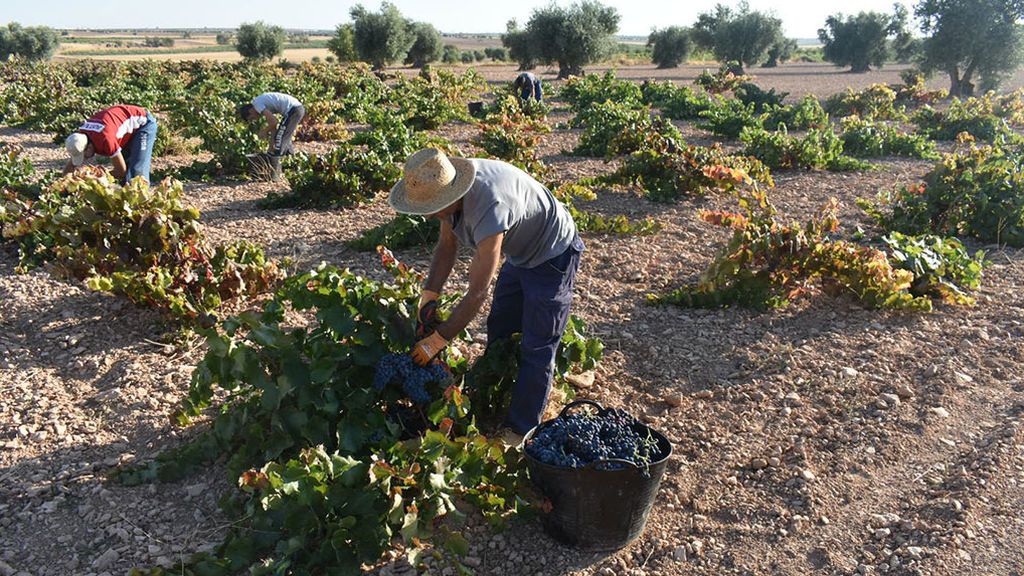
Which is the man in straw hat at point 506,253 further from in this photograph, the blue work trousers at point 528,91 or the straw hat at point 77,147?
the blue work trousers at point 528,91

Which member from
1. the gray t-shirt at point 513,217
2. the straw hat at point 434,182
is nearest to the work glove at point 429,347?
the gray t-shirt at point 513,217

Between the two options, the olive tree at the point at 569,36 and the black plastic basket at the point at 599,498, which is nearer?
the black plastic basket at the point at 599,498

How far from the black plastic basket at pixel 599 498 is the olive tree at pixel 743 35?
41.9 m

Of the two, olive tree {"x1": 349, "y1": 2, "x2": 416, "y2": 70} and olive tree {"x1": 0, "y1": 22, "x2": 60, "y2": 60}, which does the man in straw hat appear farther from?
olive tree {"x1": 0, "y1": 22, "x2": 60, "y2": 60}

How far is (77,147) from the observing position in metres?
6.18

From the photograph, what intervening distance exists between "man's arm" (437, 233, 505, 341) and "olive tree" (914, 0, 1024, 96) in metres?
25.0

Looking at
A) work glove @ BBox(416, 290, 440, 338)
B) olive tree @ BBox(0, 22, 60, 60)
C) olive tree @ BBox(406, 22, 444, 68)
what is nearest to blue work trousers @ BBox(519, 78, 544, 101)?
work glove @ BBox(416, 290, 440, 338)

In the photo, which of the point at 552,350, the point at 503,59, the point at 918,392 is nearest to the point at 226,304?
the point at 552,350

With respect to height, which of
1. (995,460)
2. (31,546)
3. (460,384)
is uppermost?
(460,384)

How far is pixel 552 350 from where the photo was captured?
11.2ft

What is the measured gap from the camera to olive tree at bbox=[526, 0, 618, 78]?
3198 cm

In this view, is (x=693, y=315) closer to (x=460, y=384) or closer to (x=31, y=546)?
(x=460, y=384)

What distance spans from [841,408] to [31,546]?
4020mm

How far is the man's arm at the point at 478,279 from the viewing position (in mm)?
2943
